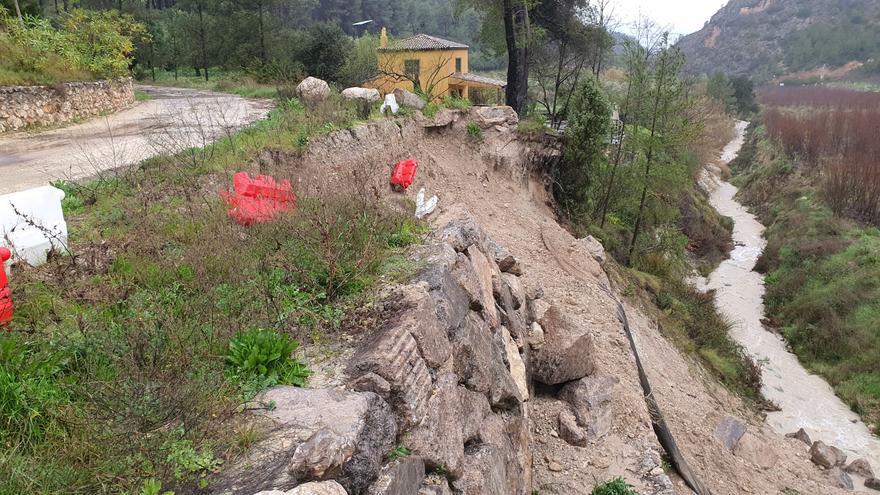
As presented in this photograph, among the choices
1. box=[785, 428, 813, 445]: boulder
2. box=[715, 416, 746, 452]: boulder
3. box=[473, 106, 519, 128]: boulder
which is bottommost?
box=[785, 428, 813, 445]: boulder

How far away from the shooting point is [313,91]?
11.3 metres

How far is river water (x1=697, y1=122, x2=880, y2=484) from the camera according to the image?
43.0 feet

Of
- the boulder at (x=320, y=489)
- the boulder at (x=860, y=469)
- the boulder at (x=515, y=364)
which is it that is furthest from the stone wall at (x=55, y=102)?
the boulder at (x=860, y=469)

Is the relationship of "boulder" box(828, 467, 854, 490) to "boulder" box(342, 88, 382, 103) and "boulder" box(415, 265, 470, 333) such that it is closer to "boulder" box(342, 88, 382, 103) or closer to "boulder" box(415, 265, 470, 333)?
"boulder" box(415, 265, 470, 333)

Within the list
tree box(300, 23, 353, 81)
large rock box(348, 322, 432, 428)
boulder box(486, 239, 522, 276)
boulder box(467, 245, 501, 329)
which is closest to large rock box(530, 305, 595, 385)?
boulder box(486, 239, 522, 276)

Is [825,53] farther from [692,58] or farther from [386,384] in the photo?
[386,384]

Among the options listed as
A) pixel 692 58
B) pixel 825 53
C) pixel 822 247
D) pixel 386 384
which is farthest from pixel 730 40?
pixel 386 384

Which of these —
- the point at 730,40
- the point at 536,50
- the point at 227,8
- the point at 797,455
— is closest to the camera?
the point at 797,455

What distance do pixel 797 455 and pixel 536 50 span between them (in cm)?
1685

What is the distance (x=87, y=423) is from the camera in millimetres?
2760

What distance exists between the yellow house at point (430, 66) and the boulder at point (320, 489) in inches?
665

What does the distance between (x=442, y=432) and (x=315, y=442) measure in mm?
1238

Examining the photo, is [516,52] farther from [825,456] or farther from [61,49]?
[825,456]

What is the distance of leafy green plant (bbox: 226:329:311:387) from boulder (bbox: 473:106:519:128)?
39.1 ft
